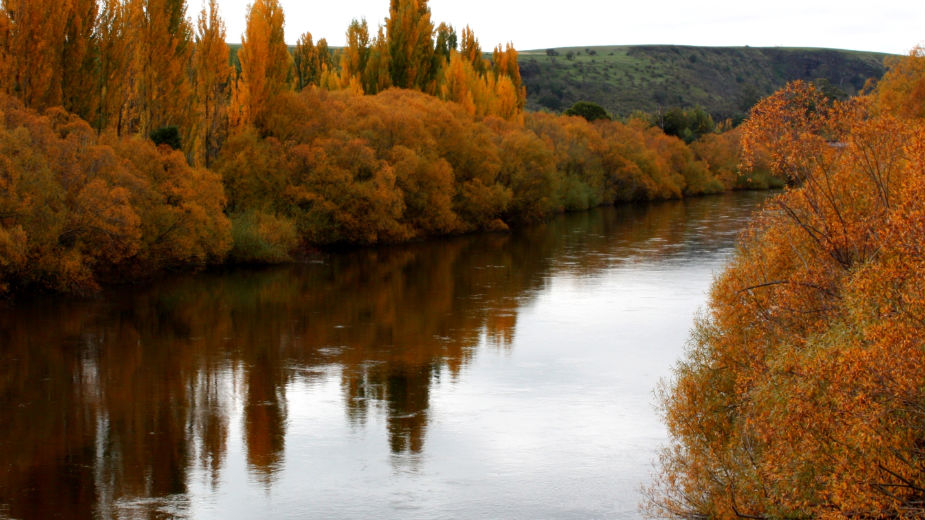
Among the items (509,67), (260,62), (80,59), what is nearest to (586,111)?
(509,67)

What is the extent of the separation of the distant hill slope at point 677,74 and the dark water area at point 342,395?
96016 mm

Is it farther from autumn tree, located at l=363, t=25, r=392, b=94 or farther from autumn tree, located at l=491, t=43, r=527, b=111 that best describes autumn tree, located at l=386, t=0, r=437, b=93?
autumn tree, located at l=491, t=43, r=527, b=111

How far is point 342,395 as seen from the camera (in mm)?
20984

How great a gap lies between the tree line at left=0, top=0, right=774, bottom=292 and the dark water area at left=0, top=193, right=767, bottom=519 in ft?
6.87

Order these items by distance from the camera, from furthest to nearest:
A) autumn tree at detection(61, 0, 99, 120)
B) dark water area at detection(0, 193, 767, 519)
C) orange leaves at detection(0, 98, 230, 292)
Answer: autumn tree at detection(61, 0, 99, 120), orange leaves at detection(0, 98, 230, 292), dark water area at detection(0, 193, 767, 519)

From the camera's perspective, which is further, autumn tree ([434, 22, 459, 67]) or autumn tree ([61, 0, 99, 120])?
autumn tree ([434, 22, 459, 67])

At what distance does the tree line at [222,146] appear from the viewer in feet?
100

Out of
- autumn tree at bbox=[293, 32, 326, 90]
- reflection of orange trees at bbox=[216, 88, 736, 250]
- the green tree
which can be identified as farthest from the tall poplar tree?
the green tree

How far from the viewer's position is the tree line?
3056 centimetres

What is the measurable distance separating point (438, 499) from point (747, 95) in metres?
146

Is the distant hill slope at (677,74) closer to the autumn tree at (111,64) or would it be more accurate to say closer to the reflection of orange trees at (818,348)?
the autumn tree at (111,64)

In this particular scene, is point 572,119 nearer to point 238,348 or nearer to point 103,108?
point 103,108

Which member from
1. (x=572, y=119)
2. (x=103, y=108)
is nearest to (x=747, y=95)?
(x=572, y=119)

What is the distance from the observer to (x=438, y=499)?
1507cm
